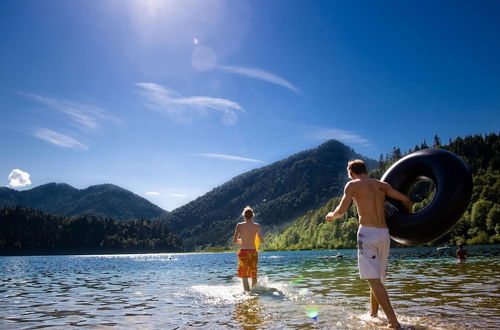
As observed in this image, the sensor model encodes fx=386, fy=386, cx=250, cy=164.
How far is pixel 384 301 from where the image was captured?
21.7 ft

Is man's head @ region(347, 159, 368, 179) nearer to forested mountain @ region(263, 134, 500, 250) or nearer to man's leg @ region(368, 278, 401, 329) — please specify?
man's leg @ region(368, 278, 401, 329)

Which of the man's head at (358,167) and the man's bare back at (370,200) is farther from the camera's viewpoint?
the man's head at (358,167)

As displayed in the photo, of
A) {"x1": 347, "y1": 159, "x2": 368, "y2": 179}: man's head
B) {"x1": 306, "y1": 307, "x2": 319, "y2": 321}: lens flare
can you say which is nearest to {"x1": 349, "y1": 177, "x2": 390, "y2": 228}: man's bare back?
{"x1": 347, "y1": 159, "x2": 368, "y2": 179}: man's head

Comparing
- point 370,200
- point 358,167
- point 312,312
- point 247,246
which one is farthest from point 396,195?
point 247,246

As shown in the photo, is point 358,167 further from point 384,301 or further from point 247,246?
point 247,246

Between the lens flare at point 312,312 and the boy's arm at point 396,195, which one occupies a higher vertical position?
the boy's arm at point 396,195

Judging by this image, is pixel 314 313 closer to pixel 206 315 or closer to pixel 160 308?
pixel 206 315

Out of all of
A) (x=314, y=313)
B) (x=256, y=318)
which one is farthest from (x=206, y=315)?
(x=314, y=313)

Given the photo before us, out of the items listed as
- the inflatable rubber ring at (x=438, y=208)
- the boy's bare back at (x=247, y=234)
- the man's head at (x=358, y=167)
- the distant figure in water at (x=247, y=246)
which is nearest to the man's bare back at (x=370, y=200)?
the man's head at (x=358, y=167)

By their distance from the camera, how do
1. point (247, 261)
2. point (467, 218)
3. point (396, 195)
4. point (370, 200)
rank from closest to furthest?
1. point (370, 200)
2. point (396, 195)
3. point (247, 261)
4. point (467, 218)

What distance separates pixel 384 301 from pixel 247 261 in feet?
21.2

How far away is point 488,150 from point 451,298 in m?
189

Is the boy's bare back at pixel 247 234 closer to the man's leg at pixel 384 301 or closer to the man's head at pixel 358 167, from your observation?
the man's head at pixel 358 167

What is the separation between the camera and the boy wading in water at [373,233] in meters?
6.70
